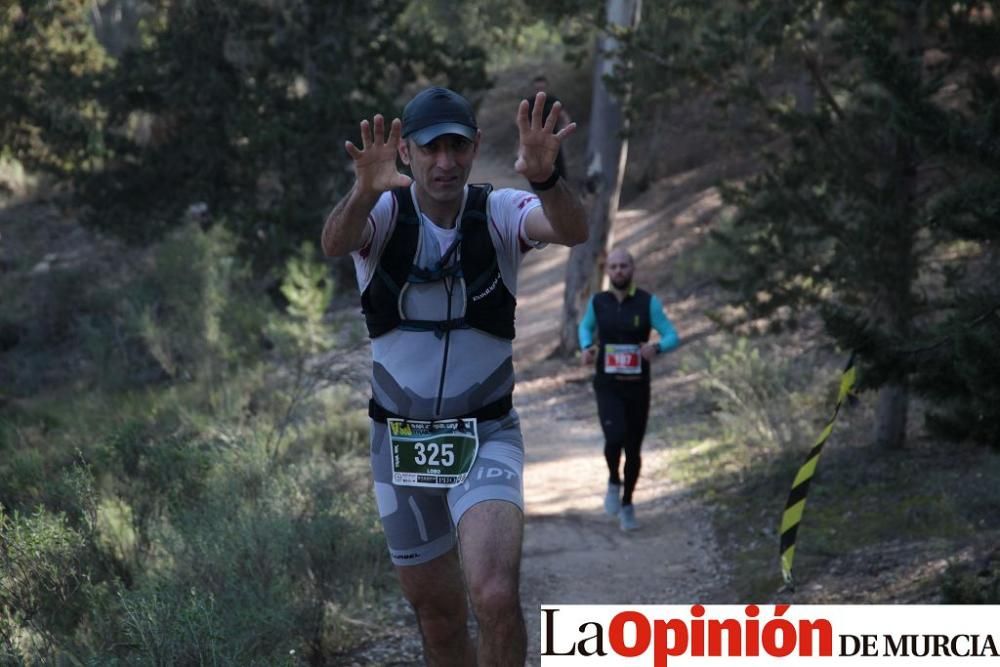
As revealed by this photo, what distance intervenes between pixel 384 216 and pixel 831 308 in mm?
2937

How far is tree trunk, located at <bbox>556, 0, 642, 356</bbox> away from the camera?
18000 millimetres

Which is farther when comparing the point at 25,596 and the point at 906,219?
the point at 906,219

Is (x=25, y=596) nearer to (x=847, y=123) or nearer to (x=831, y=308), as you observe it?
(x=831, y=308)

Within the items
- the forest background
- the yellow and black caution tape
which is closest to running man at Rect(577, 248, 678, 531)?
the forest background

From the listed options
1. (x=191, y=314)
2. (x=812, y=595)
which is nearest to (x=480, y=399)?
(x=812, y=595)

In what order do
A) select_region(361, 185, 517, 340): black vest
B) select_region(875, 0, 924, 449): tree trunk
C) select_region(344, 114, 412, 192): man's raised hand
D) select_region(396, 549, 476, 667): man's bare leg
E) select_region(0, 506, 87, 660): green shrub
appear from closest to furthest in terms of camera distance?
select_region(344, 114, 412, 192): man's raised hand
select_region(361, 185, 517, 340): black vest
select_region(396, 549, 476, 667): man's bare leg
select_region(0, 506, 87, 660): green shrub
select_region(875, 0, 924, 449): tree trunk

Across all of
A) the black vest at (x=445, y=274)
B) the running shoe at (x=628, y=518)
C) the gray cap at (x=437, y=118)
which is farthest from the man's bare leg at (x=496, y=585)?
the running shoe at (x=628, y=518)

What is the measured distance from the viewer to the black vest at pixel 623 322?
9461 mm

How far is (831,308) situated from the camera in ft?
22.0

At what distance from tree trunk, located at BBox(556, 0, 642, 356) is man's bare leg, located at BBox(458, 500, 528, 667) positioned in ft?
43.6

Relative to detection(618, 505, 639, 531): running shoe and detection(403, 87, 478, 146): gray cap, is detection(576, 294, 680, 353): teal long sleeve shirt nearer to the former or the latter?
detection(618, 505, 639, 531): running shoe

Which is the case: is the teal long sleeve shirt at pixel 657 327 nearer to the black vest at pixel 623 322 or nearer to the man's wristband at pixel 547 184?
the black vest at pixel 623 322

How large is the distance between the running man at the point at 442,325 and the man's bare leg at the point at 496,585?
1cm

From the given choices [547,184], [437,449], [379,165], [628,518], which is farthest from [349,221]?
[628,518]
